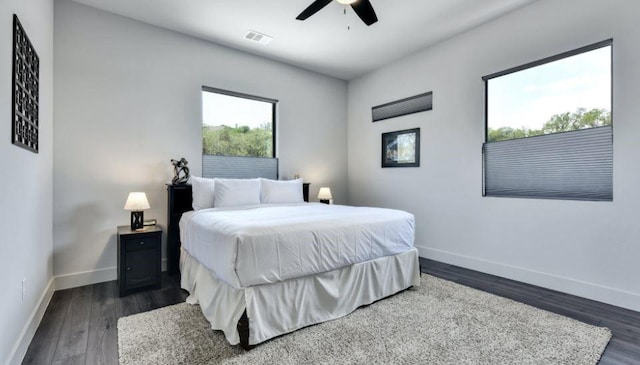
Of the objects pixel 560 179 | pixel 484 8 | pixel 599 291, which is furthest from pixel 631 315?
pixel 484 8

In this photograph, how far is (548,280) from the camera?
308 centimetres

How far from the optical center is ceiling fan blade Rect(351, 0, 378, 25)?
2.61 meters

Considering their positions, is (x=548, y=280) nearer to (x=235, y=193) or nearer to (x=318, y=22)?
(x=235, y=193)

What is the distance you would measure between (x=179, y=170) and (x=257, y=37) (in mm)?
2017

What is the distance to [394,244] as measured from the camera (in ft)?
9.16

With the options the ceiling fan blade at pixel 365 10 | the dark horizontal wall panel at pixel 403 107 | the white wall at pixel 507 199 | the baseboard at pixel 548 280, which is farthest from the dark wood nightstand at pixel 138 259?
the dark horizontal wall panel at pixel 403 107

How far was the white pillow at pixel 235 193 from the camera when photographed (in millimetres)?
3475

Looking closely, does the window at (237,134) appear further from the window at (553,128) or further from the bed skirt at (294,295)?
the window at (553,128)

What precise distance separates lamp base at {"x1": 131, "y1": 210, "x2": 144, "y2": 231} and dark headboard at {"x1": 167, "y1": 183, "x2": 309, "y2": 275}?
347mm

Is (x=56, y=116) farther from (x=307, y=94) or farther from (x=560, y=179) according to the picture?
(x=560, y=179)

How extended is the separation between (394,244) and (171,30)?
3745 mm

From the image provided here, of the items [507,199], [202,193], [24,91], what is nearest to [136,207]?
[202,193]

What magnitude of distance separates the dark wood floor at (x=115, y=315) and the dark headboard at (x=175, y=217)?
201mm

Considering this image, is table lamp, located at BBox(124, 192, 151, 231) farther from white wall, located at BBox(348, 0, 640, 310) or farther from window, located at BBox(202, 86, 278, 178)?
white wall, located at BBox(348, 0, 640, 310)
